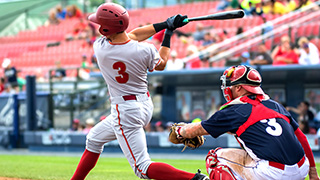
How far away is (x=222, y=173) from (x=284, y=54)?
24.4ft

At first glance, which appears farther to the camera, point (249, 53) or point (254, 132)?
point (249, 53)

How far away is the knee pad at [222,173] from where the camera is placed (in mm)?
3793

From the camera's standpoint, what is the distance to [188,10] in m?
20.3

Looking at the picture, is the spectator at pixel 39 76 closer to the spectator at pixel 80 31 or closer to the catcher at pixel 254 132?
the spectator at pixel 80 31

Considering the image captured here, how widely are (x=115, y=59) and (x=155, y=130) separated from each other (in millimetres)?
8334

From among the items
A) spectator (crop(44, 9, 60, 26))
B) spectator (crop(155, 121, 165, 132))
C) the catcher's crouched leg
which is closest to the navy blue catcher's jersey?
the catcher's crouched leg

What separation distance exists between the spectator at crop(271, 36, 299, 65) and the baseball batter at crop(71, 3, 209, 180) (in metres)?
6.63

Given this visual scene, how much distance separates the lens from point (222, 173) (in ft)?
12.5

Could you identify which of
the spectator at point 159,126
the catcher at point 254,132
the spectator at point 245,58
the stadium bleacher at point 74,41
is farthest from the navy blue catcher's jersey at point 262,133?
the stadium bleacher at point 74,41

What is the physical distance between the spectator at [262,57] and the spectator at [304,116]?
1.21 metres

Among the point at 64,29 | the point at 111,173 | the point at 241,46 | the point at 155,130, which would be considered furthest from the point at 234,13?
the point at 64,29

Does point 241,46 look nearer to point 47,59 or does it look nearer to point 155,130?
point 155,130

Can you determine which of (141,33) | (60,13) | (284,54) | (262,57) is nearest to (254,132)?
(141,33)

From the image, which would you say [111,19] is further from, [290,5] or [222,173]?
[290,5]
